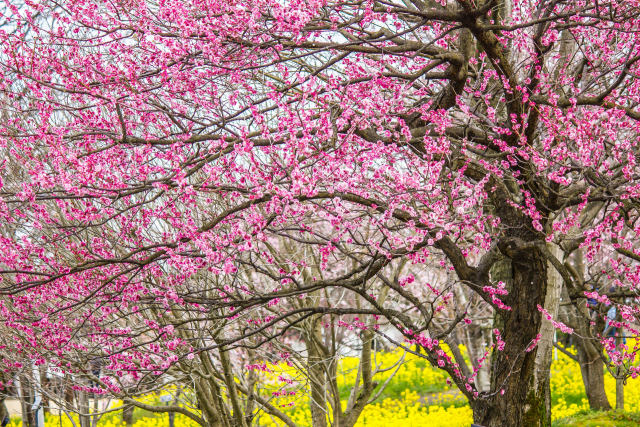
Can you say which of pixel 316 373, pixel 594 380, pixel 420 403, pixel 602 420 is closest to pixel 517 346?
pixel 316 373

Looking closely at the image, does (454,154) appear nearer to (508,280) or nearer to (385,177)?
(385,177)

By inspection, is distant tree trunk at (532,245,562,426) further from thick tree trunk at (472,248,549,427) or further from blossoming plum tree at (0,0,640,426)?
thick tree trunk at (472,248,549,427)

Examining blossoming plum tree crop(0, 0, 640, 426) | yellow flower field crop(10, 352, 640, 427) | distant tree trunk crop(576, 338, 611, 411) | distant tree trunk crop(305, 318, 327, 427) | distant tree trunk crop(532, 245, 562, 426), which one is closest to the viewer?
blossoming plum tree crop(0, 0, 640, 426)

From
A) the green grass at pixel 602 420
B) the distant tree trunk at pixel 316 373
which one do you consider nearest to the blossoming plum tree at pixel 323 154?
the distant tree trunk at pixel 316 373

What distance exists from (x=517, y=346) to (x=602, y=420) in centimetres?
546

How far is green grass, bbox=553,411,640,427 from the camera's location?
9985 millimetres

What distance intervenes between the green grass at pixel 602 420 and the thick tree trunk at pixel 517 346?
14.9 ft

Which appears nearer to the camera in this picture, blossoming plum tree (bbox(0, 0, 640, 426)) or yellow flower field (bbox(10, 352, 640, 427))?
blossoming plum tree (bbox(0, 0, 640, 426))

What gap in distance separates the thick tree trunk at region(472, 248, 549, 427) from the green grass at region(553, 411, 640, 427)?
179 inches

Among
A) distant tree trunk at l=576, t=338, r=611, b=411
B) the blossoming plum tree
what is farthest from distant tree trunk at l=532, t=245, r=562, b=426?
distant tree trunk at l=576, t=338, r=611, b=411

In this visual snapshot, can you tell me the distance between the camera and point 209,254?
466 cm

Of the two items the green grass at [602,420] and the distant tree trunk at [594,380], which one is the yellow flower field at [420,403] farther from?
the green grass at [602,420]

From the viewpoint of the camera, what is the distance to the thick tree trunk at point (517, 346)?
5.87m

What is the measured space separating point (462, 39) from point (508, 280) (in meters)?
2.48
